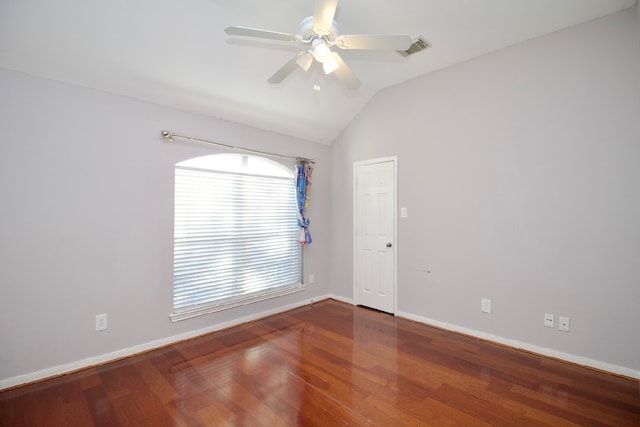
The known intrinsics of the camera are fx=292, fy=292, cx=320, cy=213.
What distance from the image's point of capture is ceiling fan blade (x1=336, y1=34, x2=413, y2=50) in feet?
5.76

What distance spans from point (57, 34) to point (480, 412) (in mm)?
3991

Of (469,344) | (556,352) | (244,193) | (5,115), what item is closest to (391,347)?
(469,344)

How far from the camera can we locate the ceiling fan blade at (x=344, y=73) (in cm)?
203

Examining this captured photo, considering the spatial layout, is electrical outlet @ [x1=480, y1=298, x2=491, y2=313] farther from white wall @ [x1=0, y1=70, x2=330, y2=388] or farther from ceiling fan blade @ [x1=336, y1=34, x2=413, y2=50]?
white wall @ [x1=0, y1=70, x2=330, y2=388]

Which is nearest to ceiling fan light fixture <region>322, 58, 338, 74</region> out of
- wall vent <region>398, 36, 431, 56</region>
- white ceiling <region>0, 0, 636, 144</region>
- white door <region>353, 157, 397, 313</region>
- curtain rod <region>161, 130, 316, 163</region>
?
white ceiling <region>0, 0, 636, 144</region>

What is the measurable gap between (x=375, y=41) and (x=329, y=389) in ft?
8.05

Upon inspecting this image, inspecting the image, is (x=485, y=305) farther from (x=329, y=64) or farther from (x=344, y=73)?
(x=329, y=64)

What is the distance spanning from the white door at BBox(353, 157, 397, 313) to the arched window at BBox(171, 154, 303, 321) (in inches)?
35.4

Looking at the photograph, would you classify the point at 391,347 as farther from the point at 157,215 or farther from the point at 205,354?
the point at 157,215

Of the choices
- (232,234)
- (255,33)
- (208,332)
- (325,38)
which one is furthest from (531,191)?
(208,332)

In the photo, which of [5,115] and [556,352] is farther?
[556,352]

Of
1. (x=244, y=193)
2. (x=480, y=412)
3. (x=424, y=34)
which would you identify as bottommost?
(x=480, y=412)

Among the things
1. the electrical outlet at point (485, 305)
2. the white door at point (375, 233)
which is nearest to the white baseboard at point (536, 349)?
the electrical outlet at point (485, 305)

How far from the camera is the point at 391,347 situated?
2939 mm
